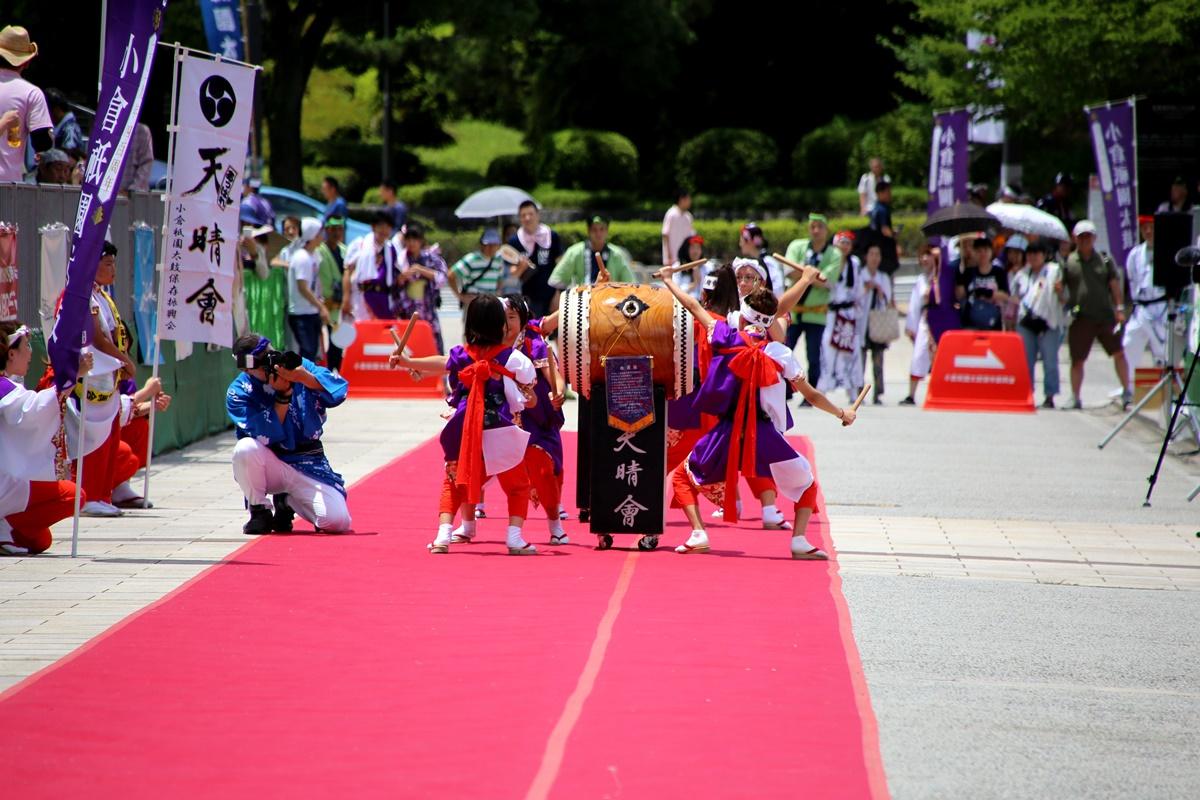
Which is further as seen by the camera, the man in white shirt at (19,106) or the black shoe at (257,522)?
the man in white shirt at (19,106)

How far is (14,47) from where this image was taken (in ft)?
38.4

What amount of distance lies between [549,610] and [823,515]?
3.69 m

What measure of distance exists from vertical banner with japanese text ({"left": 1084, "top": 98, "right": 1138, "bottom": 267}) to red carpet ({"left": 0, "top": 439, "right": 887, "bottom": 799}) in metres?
10.7

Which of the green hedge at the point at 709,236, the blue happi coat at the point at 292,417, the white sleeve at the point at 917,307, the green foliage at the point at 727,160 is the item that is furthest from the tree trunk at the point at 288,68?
the blue happi coat at the point at 292,417

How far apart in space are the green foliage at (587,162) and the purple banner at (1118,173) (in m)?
27.6

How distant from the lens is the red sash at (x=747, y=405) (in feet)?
29.8

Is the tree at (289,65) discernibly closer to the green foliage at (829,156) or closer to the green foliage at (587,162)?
the green foliage at (587,162)

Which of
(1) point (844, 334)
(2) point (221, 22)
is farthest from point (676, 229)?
(2) point (221, 22)

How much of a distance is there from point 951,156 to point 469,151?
108ft

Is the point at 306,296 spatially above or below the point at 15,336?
above

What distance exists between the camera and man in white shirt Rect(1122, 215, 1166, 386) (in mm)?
16875

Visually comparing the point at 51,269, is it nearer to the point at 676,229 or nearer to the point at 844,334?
the point at 844,334

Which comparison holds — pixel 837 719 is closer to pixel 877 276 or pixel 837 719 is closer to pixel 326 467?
pixel 326 467

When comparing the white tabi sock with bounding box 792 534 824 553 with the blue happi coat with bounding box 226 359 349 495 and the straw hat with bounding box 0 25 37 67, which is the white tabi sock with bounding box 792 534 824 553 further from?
the straw hat with bounding box 0 25 37 67
